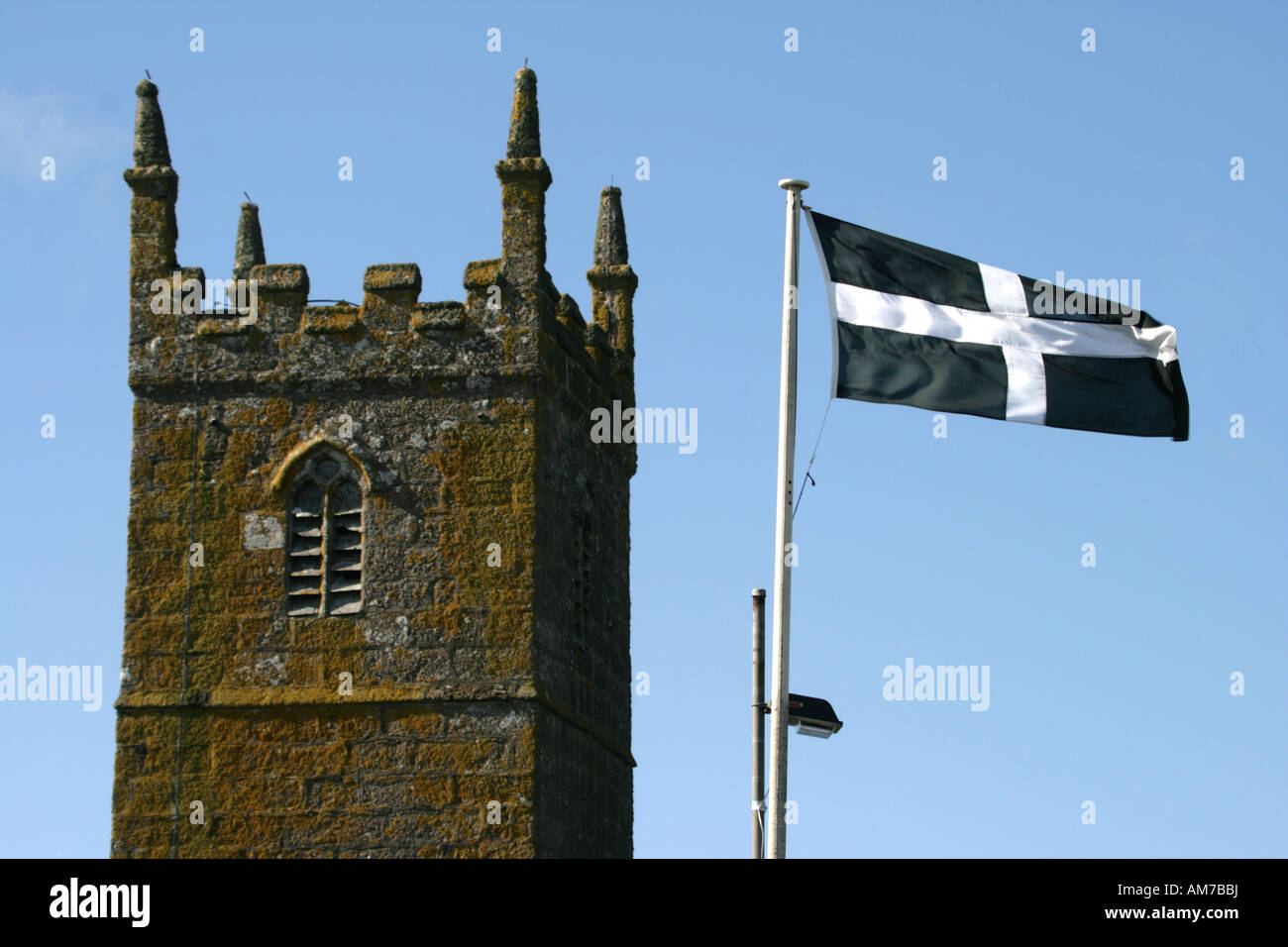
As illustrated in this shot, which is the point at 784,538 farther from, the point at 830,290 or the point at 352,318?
the point at 352,318

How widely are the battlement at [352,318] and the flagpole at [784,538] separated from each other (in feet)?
20.7

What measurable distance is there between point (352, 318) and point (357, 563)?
8.97 ft

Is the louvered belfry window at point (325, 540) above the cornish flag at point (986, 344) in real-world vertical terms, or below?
below

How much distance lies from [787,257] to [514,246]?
22.5ft

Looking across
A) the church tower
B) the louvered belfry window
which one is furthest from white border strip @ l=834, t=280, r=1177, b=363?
the louvered belfry window

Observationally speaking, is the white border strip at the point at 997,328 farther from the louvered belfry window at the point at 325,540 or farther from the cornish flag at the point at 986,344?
the louvered belfry window at the point at 325,540

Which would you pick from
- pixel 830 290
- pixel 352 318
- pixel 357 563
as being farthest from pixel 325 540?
pixel 830 290

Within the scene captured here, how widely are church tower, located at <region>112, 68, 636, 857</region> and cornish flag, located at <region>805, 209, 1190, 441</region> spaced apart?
644 cm

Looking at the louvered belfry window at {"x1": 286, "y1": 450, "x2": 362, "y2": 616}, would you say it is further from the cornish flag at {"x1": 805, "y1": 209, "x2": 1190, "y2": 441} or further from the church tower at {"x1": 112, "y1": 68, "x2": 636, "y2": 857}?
the cornish flag at {"x1": 805, "y1": 209, "x2": 1190, "y2": 441}

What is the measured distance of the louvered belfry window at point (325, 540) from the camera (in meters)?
27.0

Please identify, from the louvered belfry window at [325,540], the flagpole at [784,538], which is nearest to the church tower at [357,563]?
the louvered belfry window at [325,540]

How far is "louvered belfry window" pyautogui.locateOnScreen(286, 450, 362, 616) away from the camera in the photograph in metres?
27.0

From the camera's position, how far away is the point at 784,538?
20.4m

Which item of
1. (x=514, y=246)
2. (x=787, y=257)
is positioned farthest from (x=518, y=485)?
(x=787, y=257)
